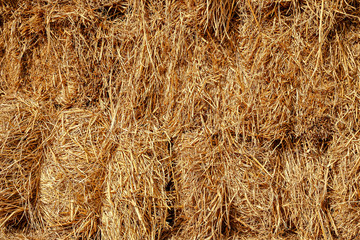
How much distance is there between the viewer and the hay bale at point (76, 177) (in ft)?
4.96

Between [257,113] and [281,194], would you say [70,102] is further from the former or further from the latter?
[281,194]

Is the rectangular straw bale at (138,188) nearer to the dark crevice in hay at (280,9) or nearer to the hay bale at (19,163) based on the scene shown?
the hay bale at (19,163)

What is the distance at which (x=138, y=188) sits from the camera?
4.75 ft

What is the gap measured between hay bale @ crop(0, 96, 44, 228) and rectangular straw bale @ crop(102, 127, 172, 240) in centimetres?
38

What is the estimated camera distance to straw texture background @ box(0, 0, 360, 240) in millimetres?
1396

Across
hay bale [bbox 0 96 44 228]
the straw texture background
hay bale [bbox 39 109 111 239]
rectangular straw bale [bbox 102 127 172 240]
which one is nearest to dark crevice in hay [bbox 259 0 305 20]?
the straw texture background

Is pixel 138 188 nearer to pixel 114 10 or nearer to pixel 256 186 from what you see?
pixel 256 186

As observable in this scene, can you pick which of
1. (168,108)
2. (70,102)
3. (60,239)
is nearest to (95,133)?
(70,102)

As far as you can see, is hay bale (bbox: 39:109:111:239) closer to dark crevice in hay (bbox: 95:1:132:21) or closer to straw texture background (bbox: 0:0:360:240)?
straw texture background (bbox: 0:0:360:240)

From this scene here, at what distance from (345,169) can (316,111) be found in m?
0.28

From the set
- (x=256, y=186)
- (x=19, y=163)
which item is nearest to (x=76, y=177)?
(x=19, y=163)

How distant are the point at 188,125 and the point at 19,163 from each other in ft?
2.72

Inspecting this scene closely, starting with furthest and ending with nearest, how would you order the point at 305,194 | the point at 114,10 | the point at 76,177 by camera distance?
the point at 114,10, the point at 76,177, the point at 305,194

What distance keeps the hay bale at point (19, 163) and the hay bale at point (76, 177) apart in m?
0.06
